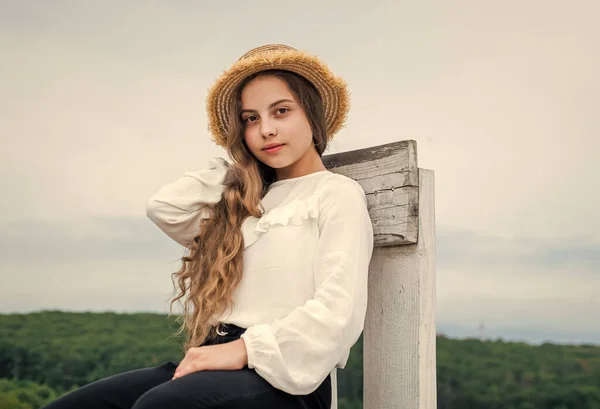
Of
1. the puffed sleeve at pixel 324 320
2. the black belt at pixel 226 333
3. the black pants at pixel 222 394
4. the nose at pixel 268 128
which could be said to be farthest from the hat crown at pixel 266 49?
the black pants at pixel 222 394

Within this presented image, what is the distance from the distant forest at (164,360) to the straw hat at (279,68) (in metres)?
3.21

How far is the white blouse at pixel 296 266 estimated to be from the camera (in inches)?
65.1

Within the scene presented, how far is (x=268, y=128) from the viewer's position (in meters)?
2.01

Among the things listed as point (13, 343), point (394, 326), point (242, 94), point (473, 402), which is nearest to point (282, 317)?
point (394, 326)

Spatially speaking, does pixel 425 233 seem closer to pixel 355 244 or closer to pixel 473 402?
pixel 355 244

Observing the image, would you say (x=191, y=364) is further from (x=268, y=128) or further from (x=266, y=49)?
(x=266, y=49)

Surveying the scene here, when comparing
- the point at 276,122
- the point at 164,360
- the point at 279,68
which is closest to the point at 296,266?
the point at 276,122

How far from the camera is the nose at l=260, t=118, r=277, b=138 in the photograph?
2012mm

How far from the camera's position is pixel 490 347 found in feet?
18.7

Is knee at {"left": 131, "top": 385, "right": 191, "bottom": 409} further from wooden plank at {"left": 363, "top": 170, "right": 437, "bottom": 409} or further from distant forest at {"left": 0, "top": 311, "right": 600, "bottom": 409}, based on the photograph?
distant forest at {"left": 0, "top": 311, "right": 600, "bottom": 409}

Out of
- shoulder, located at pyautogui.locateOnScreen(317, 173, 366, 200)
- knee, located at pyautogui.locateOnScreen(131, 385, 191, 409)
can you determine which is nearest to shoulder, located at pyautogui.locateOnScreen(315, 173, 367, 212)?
shoulder, located at pyautogui.locateOnScreen(317, 173, 366, 200)

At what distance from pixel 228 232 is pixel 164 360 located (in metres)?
4.14

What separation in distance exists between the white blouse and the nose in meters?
0.17

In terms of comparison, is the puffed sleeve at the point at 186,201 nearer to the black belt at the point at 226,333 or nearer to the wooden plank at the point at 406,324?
the black belt at the point at 226,333
